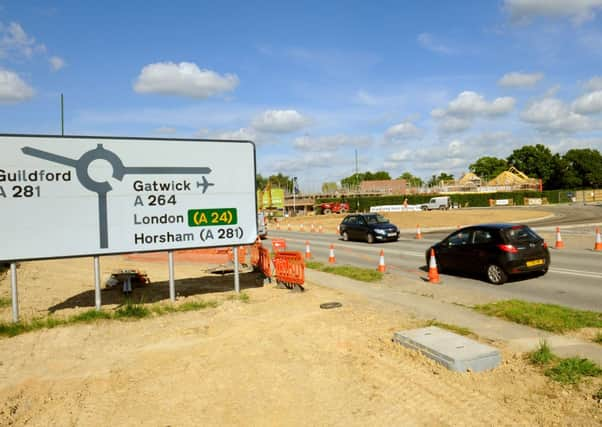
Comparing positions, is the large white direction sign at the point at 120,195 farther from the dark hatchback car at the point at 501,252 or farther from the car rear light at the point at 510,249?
the car rear light at the point at 510,249

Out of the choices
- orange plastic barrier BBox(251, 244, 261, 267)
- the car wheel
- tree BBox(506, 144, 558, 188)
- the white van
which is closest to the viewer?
the car wheel

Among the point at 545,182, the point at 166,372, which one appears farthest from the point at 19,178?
the point at 545,182

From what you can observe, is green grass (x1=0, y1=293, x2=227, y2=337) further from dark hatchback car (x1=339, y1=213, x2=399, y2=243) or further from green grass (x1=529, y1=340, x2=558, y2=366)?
dark hatchback car (x1=339, y1=213, x2=399, y2=243)

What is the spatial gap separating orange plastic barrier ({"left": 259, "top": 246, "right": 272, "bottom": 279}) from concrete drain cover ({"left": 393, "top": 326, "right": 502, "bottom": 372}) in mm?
6524

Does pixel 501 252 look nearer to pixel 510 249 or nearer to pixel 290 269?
pixel 510 249

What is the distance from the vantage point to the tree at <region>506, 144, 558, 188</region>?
115 meters

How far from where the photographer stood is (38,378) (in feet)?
19.9

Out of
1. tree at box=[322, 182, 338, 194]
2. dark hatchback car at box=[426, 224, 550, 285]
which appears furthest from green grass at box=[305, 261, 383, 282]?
tree at box=[322, 182, 338, 194]

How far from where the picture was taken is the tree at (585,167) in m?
108

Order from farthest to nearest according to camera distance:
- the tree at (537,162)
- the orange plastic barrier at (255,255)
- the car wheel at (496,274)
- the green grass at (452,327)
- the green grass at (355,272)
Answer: the tree at (537,162)
the orange plastic barrier at (255,255)
the green grass at (355,272)
the car wheel at (496,274)
the green grass at (452,327)

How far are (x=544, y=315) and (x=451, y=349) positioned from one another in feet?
9.42

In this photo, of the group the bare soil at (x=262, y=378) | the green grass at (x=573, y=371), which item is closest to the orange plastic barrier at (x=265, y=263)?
the bare soil at (x=262, y=378)

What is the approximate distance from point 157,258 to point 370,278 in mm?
13429

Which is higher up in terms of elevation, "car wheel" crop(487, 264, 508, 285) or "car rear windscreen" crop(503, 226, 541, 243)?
"car rear windscreen" crop(503, 226, 541, 243)
